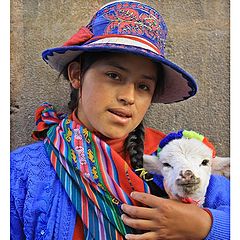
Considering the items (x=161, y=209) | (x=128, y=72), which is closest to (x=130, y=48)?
(x=128, y=72)

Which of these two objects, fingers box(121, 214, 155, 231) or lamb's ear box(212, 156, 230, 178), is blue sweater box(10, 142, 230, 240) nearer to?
lamb's ear box(212, 156, 230, 178)

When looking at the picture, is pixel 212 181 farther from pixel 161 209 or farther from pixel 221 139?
pixel 221 139

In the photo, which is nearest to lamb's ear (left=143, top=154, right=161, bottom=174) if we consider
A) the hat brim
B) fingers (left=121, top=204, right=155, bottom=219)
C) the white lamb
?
the white lamb

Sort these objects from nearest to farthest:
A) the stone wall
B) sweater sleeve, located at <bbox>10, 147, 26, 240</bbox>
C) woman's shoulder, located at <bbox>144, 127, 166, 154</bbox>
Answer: sweater sleeve, located at <bbox>10, 147, 26, 240</bbox>, woman's shoulder, located at <bbox>144, 127, 166, 154</bbox>, the stone wall

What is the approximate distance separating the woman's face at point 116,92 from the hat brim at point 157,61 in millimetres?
47

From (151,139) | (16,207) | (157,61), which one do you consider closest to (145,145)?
(151,139)

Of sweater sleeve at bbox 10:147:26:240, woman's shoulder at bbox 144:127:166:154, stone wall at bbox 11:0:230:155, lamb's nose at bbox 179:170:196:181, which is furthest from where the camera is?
stone wall at bbox 11:0:230:155

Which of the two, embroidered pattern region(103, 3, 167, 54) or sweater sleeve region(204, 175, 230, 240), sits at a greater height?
embroidered pattern region(103, 3, 167, 54)

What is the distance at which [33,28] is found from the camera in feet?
4.25

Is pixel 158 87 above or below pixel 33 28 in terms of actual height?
below

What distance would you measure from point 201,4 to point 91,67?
1.67ft

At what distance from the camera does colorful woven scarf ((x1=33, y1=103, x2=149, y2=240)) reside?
1.00 meters

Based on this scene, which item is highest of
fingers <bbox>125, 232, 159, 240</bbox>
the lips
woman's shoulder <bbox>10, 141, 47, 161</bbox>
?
the lips

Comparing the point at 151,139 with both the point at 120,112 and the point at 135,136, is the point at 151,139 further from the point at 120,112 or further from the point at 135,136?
the point at 120,112
